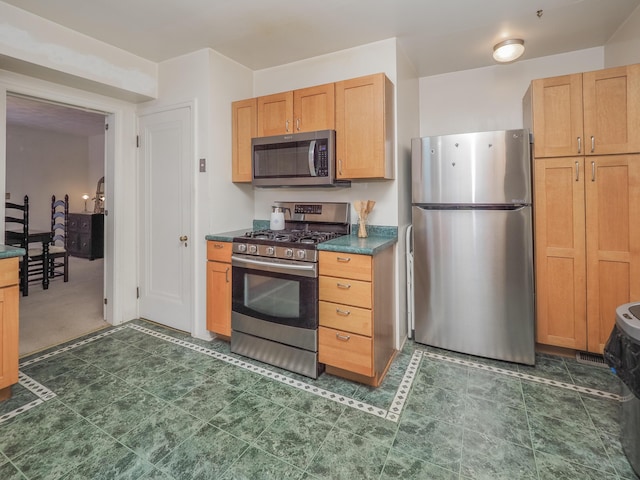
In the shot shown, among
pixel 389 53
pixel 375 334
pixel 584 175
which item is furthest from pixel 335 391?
pixel 389 53

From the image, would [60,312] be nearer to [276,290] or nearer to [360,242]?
[276,290]

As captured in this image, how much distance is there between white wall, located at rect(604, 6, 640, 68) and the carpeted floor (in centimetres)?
484

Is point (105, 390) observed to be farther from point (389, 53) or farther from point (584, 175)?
point (584, 175)

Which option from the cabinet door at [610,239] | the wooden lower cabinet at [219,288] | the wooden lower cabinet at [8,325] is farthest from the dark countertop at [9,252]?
the cabinet door at [610,239]

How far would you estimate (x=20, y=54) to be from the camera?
2195 millimetres

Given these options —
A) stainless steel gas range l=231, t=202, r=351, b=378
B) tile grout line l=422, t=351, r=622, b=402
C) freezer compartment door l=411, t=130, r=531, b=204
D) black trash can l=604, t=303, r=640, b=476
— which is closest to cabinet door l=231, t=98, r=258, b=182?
stainless steel gas range l=231, t=202, r=351, b=378

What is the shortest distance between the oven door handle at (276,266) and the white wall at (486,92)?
2.00 m

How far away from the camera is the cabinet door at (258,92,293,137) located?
2.68m

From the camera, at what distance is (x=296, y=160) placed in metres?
2.61

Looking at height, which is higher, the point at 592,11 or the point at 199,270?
the point at 592,11

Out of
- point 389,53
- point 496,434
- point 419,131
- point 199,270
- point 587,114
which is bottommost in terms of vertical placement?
point 496,434

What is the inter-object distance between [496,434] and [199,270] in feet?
7.87

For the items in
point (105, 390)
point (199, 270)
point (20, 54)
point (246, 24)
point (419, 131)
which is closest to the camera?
point (105, 390)

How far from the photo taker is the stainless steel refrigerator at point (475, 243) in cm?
235
